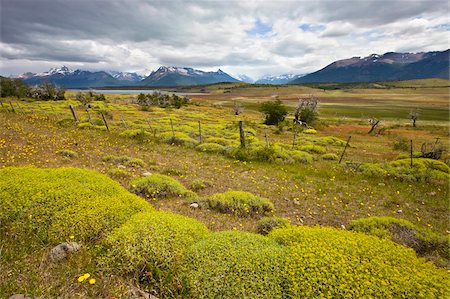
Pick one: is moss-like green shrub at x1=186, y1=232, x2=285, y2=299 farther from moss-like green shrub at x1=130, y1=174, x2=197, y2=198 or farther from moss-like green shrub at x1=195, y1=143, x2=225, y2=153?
moss-like green shrub at x1=195, y1=143, x2=225, y2=153

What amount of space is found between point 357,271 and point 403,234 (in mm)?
5022

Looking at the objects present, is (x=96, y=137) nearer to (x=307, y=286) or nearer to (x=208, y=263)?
(x=208, y=263)

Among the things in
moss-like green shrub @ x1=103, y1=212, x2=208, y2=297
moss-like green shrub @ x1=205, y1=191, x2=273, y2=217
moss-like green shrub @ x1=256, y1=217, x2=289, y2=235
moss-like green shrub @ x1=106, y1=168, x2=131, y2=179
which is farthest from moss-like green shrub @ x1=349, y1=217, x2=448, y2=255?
moss-like green shrub @ x1=106, y1=168, x2=131, y2=179


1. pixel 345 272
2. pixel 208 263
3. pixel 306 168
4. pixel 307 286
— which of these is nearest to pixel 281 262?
pixel 307 286

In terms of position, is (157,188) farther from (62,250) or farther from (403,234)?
(403,234)

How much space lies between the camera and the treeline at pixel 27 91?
6266 centimetres

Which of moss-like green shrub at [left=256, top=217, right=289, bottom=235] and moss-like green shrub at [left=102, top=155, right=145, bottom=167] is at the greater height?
moss-like green shrub at [left=102, top=155, right=145, bottom=167]

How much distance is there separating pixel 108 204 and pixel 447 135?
2210 inches

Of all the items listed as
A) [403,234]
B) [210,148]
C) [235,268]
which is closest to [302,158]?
[210,148]

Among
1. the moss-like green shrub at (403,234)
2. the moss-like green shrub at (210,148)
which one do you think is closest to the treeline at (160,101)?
the moss-like green shrub at (210,148)

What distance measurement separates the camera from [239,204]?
334 inches

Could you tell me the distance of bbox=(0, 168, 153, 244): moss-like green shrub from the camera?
16.1 ft

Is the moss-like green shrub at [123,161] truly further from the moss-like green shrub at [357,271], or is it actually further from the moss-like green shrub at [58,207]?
the moss-like green shrub at [357,271]

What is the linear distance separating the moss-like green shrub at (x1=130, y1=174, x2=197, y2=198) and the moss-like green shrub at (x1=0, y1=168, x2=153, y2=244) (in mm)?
2219
